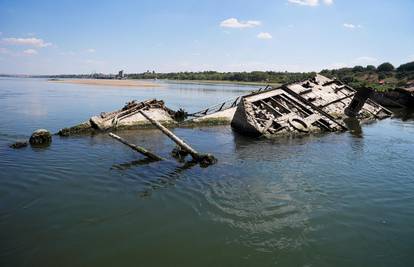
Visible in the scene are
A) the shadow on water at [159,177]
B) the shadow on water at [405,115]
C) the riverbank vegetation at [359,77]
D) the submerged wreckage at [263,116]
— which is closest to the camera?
the shadow on water at [159,177]

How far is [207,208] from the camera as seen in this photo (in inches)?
352

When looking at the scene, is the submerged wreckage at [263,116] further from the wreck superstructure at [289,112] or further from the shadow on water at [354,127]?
the shadow on water at [354,127]

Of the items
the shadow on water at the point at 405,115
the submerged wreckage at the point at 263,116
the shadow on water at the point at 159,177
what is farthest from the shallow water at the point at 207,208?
the shadow on water at the point at 405,115

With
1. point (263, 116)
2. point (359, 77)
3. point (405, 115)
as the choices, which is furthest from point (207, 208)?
point (359, 77)

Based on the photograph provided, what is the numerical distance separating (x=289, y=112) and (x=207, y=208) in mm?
12927

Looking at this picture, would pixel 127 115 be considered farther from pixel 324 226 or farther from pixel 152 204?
pixel 324 226

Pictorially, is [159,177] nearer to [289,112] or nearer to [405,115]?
[289,112]

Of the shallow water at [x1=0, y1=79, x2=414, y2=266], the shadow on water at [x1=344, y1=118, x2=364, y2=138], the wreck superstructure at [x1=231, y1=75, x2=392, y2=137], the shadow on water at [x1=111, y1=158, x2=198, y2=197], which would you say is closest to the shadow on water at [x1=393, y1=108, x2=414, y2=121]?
the wreck superstructure at [x1=231, y1=75, x2=392, y2=137]

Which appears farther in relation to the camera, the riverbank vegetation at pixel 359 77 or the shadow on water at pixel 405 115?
the riverbank vegetation at pixel 359 77

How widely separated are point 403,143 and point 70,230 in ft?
55.8

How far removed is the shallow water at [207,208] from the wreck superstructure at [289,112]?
141 inches

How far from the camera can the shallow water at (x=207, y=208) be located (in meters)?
6.85

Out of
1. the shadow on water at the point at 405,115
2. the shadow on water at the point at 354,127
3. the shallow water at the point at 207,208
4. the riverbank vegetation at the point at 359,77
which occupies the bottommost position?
the shallow water at the point at 207,208

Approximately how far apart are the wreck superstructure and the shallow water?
3583mm
